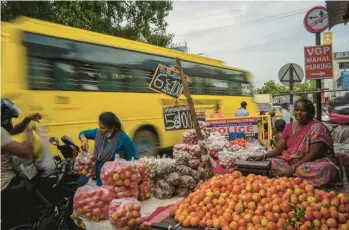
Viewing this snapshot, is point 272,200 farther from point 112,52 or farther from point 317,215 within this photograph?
point 112,52

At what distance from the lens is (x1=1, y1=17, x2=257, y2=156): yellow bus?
5.79 m

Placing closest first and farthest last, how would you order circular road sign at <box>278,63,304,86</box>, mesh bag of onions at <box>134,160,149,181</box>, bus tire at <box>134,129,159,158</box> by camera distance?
mesh bag of onions at <box>134,160,149,181</box>, circular road sign at <box>278,63,304,86</box>, bus tire at <box>134,129,159,158</box>

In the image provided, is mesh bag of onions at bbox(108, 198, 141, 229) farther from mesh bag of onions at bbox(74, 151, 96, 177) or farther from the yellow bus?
the yellow bus

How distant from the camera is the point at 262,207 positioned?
2.38m

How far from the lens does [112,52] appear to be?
7.68 meters

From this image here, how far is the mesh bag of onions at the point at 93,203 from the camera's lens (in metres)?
2.78

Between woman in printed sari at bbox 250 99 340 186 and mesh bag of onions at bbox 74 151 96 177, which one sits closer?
woman in printed sari at bbox 250 99 340 186

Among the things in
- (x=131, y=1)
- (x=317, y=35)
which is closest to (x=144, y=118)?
(x=317, y=35)

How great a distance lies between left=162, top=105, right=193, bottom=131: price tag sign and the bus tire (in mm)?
4621

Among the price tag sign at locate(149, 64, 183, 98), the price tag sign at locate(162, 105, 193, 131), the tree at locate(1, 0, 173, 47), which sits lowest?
the price tag sign at locate(162, 105, 193, 131)

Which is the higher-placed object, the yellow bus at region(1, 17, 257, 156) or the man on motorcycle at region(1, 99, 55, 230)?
the yellow bus at region(1, 17, 257, 156)

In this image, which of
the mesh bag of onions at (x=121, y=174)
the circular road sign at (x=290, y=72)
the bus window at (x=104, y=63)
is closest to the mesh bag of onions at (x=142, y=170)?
the mesh bag of onions at (x=121, y=174)

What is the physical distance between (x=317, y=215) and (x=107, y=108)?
5763 millimetres

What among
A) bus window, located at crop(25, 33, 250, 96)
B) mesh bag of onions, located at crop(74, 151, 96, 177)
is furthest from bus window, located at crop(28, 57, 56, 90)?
mesh bag of onions, located at crop(74, 151, 96, 177)
